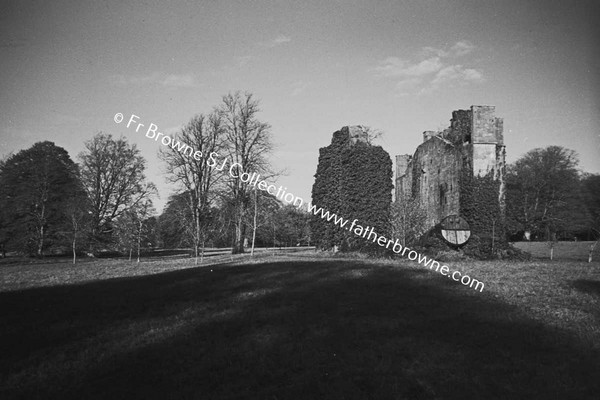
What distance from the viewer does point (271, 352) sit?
5078 millimetres

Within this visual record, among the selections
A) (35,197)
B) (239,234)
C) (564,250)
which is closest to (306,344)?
(239,234)

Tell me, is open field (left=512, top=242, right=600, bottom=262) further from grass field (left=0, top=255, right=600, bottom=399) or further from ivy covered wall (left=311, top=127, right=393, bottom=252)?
grass field (left=0, top=255, right=600, bottom=399)

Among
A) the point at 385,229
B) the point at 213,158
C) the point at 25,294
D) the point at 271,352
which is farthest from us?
the point at 213,158

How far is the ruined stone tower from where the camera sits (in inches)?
845

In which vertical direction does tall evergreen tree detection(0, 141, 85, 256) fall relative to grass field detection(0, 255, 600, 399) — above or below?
above

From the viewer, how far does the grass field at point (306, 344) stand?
4.03 m

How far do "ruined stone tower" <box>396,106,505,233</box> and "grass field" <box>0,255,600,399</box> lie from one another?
41.6 ft

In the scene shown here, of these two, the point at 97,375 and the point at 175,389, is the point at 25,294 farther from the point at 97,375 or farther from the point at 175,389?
the point at 175,389

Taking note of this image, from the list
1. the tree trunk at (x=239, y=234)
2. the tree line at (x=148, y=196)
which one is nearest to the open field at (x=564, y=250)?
the tree line at (x=148, y=196)

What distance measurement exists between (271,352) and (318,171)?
26.1 m

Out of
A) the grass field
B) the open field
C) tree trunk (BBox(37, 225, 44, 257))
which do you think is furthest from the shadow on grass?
tree trunk (BBox(37, 225, 44, 257))

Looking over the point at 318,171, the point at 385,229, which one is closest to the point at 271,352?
the point at 385,229

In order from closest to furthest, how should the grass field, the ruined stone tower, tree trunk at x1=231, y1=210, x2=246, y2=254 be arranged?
the grass field
the ruined stone tower
tree trunk at x1=231, y1=210, x2=246, y2=254

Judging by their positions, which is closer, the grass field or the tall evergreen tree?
the grass field
